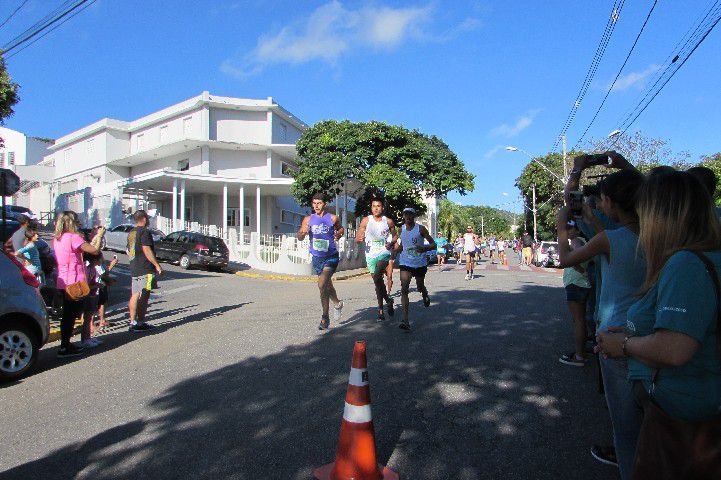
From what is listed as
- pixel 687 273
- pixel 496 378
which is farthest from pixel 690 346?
pixel 496 378

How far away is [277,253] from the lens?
21.5 metres

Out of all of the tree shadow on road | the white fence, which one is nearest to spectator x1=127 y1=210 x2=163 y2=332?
the tree shadow on road

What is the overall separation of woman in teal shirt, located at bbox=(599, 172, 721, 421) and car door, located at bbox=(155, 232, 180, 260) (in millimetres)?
21043

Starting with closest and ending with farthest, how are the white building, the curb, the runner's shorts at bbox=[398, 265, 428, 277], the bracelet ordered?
the bracelet → the runner's shorts at bbox=[398, 265, 428, 277] → the curb → the white building

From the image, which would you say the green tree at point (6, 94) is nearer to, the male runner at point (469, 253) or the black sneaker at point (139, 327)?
the black sneaker at point (139, 327)

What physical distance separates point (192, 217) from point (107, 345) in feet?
86.6

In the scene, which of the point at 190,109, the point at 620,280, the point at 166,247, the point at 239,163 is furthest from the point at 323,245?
the point at 190,109

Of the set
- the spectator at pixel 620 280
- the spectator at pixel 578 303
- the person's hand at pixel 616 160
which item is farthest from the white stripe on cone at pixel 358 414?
the spectator at pixel 578 303

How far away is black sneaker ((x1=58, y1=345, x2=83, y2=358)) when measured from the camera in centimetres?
663

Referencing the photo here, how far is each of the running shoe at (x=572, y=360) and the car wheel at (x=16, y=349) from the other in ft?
19.3

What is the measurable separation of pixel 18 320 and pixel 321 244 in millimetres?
3756

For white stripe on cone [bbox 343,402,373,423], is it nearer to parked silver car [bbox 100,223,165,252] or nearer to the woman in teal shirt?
the woman in teal shirt

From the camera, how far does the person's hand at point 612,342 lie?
6.45 ft

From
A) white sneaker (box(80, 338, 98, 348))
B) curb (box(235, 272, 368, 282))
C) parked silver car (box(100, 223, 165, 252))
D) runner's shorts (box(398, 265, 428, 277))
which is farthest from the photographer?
parked silver car (box(100, 223, 165, 252))
